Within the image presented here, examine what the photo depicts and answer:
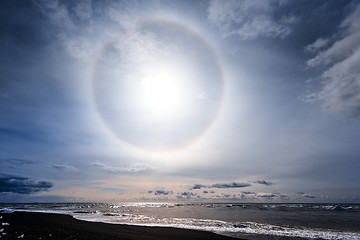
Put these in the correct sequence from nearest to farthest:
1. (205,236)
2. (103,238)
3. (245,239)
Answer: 1. (103,238)
2. (245,239)
3. (205,236)

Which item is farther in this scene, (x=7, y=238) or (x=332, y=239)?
(x=332, y=239)

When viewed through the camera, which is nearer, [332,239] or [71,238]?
[71,238]

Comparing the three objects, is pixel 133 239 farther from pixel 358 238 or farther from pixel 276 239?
pixel 358 238

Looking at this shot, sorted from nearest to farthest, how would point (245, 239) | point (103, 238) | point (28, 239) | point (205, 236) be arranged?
point (28, 239) → point (103, 238) → point (245, 239) → point (205, 236)

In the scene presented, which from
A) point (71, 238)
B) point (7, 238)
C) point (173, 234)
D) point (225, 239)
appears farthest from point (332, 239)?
point (7, 238)

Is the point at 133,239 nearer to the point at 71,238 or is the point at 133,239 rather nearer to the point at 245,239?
the point at 71,238

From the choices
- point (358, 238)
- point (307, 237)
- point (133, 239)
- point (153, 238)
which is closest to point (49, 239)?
point (133, 239)

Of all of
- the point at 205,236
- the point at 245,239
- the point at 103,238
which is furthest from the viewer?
the point at 205,236

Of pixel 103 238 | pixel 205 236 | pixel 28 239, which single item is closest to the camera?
pixel 28 239
